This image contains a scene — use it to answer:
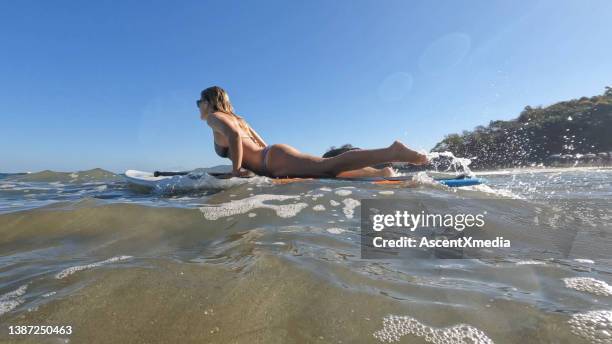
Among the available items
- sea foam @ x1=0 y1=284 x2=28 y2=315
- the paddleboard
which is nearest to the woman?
the paddleboard

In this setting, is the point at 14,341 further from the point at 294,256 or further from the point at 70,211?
the point at 70,211

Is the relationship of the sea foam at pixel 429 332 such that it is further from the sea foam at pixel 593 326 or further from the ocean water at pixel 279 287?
the sea foam at pixel 593 326

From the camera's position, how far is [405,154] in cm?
360

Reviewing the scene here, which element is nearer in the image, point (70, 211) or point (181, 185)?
point (70, 211)

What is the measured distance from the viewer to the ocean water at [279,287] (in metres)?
0.96

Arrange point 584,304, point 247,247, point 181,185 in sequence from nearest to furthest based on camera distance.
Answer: point 584,304 < point 247,247 < point 181,185

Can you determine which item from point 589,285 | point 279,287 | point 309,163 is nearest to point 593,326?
point 589,285

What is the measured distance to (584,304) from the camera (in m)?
1.10

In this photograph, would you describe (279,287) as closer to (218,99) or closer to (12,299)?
(12,299)

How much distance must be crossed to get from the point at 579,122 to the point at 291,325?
3164cm

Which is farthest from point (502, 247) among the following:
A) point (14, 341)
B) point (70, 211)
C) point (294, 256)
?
point (70, 211)
